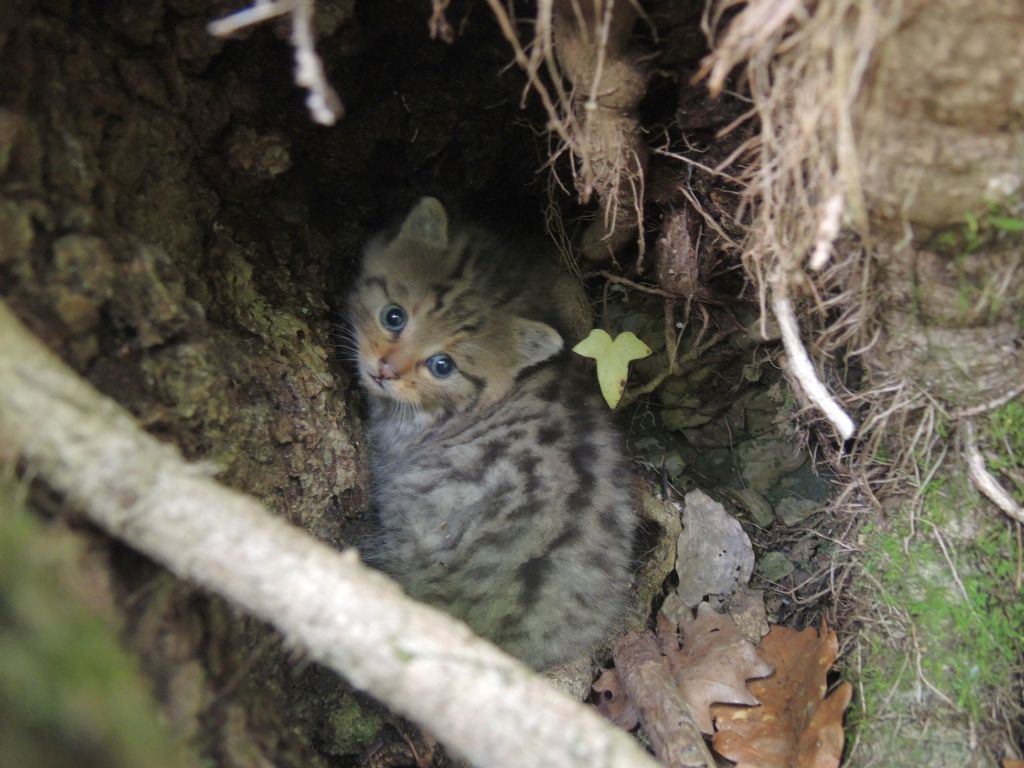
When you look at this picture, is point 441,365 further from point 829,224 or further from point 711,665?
point 829,224

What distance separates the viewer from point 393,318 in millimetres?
3836

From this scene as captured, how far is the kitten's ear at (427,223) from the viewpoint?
3668 millimetres

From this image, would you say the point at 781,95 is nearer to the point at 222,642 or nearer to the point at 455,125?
the point at 455,125

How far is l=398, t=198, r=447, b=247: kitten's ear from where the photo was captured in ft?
12.0

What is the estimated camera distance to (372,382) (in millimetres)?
3789

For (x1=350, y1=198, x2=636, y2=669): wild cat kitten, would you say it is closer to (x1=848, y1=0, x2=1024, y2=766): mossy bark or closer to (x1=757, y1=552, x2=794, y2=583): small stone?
(x1=757, y1=552, x2=794, y2=583): small stone

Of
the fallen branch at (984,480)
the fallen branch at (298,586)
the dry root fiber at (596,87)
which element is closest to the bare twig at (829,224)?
the dry root fiber at (596,87)

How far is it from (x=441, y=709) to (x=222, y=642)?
67cm

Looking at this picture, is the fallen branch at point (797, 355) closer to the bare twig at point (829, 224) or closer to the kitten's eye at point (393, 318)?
the bare twig at point (829, 224)

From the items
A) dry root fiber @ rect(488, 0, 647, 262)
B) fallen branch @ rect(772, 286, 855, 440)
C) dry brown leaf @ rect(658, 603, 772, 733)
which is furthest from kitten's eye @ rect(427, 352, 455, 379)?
fallen branch @ rect(772, 286, 855, 440)

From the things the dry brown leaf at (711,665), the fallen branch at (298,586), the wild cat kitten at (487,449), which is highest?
the fallen branch at (298,586)

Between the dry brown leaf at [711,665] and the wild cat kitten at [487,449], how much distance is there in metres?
0.34

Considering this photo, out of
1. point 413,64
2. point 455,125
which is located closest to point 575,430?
point 455,125

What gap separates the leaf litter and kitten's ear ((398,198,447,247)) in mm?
1813
